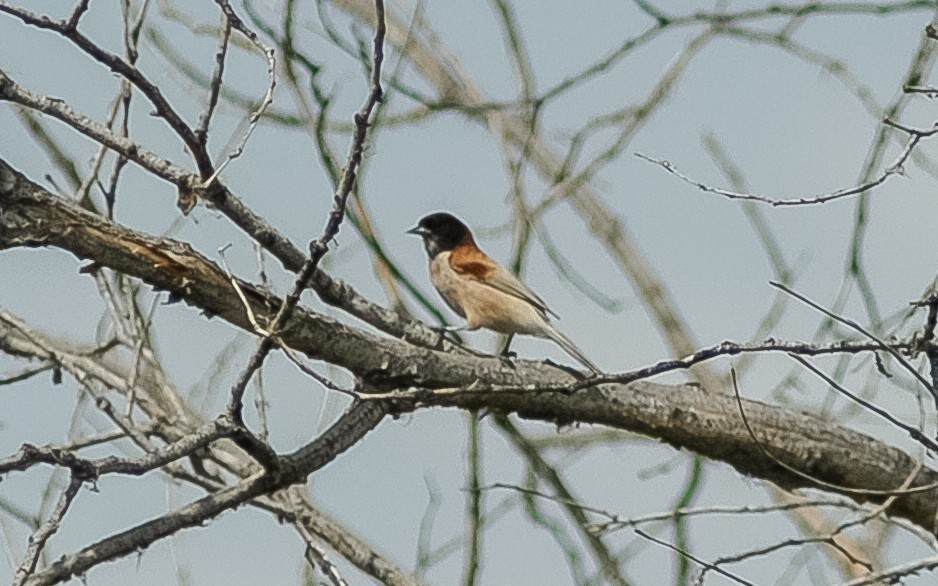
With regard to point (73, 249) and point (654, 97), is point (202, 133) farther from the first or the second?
point (654, 97)

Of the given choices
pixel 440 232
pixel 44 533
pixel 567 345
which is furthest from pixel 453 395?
pixel 440 232

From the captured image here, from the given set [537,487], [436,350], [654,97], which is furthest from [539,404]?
[654,97]

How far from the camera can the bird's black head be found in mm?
7861

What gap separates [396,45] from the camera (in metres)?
7.75

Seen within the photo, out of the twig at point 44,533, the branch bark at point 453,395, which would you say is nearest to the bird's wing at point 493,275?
the branch bark at point 453,395

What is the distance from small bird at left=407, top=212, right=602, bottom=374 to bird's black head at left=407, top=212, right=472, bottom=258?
7cm

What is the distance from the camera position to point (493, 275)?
22.7ft

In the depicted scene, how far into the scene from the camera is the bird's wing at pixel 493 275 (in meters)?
6.54

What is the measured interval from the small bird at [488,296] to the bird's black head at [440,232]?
7cm

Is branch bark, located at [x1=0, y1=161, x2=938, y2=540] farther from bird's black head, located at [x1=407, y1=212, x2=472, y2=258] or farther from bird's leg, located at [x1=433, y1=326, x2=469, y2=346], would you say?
bird's black head, located at [x1=407, y1=212, x2=472, y2=258]

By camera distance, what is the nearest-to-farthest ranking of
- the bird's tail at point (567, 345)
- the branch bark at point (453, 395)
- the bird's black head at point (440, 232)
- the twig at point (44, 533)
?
1. the twig at point (44, 533)
2. the branch bark at point (453, 395)
3. the bird's tail at point (567, 345)
4. the bird's black head at point (440, 232)

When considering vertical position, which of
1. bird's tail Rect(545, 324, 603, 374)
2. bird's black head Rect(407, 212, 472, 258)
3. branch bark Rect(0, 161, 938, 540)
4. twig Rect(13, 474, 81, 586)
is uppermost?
bird's black head Rect(407, 212, 472, 258)

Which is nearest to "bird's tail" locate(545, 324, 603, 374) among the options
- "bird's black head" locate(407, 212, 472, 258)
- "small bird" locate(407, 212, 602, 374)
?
"small bird" locate(407, 212, 602, 374)

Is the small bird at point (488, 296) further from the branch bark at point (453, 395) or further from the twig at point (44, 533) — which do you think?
the twig at point (44, 533)
